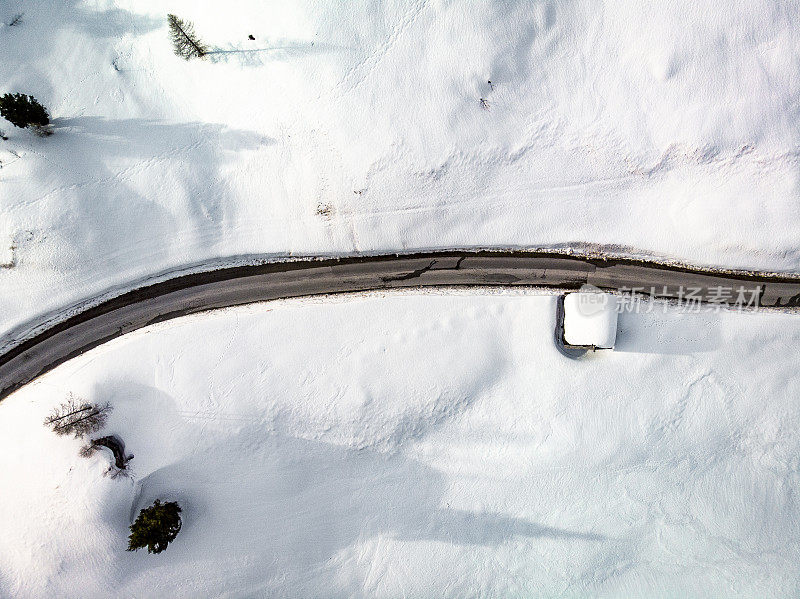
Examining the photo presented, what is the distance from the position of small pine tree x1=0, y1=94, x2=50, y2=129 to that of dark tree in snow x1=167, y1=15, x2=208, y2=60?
6.83m

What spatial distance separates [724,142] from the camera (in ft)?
67.9

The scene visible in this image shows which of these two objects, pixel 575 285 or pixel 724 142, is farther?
pixel 575 285

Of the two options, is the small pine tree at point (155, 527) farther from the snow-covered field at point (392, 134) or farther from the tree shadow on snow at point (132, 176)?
the tree shadow on snow at point (132, 176)

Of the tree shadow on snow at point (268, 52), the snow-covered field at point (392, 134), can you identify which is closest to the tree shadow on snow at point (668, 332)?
the snow-covered field at point (392, 134)

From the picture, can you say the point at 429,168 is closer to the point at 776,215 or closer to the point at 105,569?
the point at 776,215

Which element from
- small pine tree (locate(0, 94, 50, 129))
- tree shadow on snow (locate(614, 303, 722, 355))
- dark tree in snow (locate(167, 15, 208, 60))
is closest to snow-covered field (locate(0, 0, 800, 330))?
dark tree in snow (locate(167, 15, 208, 60))

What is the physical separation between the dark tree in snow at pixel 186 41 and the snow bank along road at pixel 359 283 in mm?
10550

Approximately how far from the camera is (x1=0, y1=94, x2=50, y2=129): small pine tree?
19.1 m

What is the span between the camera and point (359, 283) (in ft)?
74.4

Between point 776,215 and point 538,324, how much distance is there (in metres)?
13.0

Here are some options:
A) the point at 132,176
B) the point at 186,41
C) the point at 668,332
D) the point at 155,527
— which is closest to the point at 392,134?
the point at 186,41

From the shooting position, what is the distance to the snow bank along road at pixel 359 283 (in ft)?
73.6

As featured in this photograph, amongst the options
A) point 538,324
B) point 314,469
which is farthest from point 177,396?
point 538,324

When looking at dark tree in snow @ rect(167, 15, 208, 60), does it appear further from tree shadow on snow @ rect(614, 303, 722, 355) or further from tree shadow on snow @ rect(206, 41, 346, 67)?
tree shadow on snow @ rect(614, 303, 722, 355)
